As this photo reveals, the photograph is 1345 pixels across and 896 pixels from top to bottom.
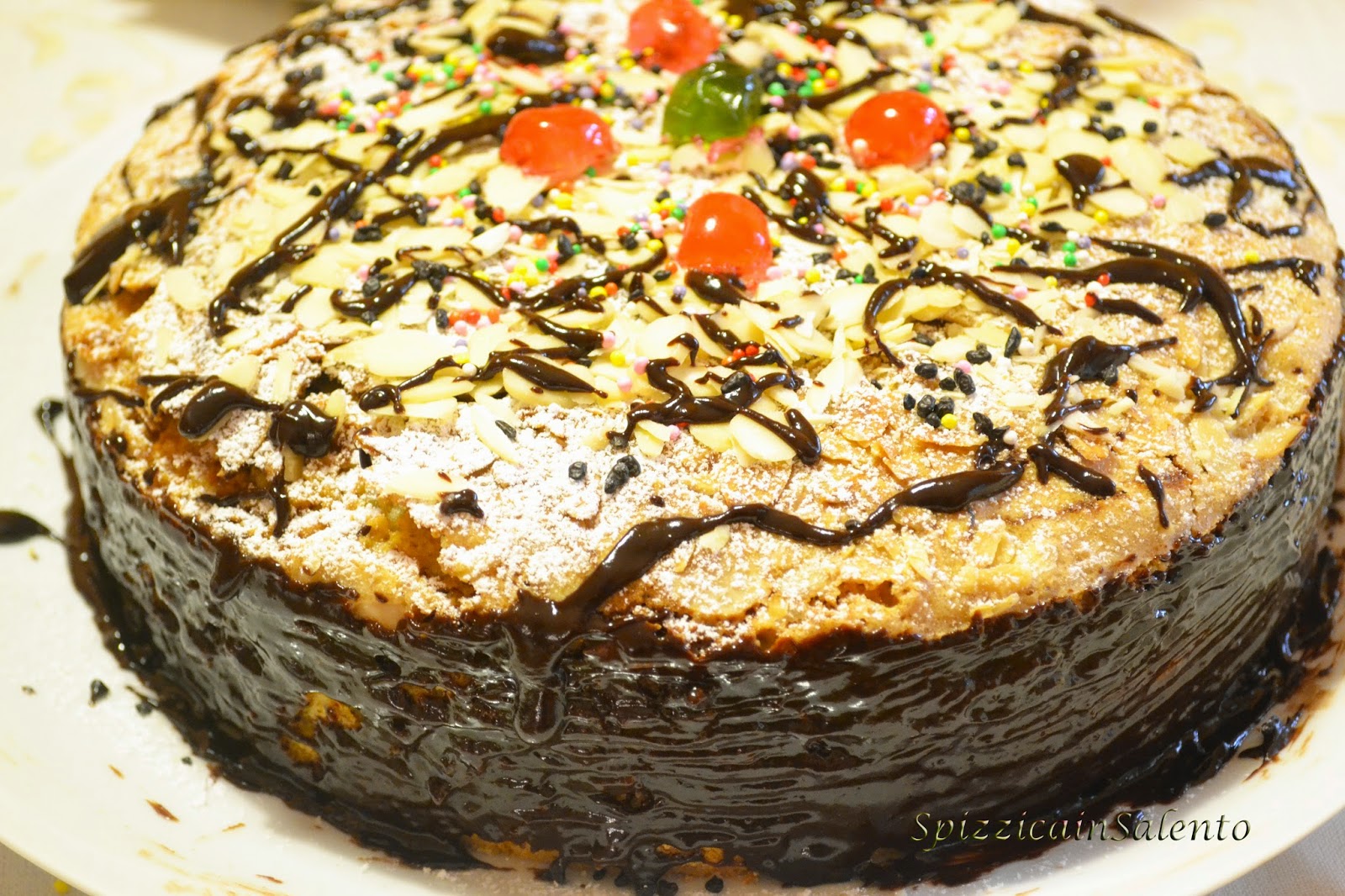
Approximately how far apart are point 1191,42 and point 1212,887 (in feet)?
10.7

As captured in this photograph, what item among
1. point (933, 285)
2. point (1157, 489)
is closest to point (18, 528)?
point (933, 285)

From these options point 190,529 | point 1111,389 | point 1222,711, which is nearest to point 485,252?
point 190,529

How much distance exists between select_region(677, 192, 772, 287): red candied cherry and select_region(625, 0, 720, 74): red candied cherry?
1.95 ft

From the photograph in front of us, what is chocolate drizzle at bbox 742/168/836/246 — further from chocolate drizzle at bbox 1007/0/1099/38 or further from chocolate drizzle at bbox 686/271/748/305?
chocolate drizzle at bbox 1007/0/1099/38

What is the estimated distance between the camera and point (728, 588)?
5.28 ft

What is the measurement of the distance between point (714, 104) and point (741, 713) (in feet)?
3.50

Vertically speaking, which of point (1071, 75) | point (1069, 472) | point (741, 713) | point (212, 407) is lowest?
point (741, 713)

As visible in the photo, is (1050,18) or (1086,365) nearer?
(1086,365)

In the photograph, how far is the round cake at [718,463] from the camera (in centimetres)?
163

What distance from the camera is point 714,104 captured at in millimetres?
2168

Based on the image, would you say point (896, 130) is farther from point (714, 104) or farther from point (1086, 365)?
point (1086, 365)

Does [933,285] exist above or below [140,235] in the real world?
above

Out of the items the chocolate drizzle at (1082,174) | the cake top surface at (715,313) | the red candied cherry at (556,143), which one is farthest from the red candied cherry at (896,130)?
the red candied cherry at (556,143)

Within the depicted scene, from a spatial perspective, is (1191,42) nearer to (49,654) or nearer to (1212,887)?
(1212,887)
